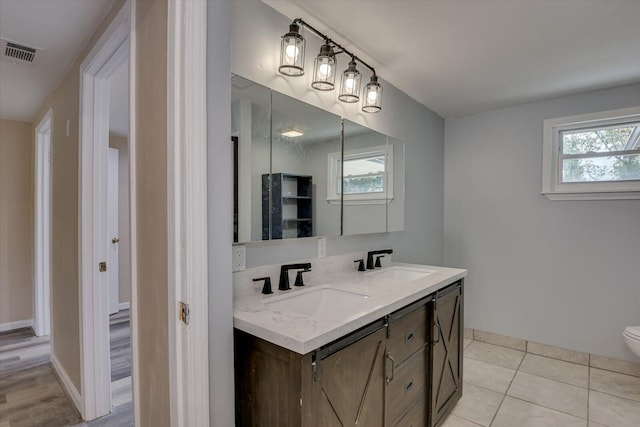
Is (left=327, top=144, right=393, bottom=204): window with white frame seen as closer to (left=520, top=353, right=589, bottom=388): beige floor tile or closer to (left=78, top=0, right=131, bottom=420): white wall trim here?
(left=78, top=0, right=131, bottom=420): white wall trim

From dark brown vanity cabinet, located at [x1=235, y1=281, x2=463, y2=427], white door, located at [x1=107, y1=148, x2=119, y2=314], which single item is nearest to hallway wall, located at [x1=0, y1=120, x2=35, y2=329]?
white door, located at [x1=107, y1=148, x2=119, y2=314]

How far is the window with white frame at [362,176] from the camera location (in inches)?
81.8

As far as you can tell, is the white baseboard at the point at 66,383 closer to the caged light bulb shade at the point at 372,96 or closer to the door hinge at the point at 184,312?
the door hinge at the point at 184,312

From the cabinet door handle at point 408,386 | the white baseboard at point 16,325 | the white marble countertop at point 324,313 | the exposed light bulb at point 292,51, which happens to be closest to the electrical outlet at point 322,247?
the white marble countertop at point 324,313

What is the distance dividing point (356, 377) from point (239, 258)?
28.9 inches

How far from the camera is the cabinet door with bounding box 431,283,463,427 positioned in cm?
185

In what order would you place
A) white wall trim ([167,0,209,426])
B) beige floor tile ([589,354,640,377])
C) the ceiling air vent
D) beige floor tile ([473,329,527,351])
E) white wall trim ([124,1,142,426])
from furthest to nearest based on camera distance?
1. beige floor tile ([473,329,527,351])
2. beige floor tile ([589,354,640,377])
3. the ceiling air vent
4. white wall trim ([124,1,142,426])
5. white wall trim ([167,0,209,426])

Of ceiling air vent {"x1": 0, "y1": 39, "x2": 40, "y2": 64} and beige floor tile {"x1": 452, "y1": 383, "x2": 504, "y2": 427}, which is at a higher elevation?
ceiling air vent {"x1": 0, "y1": 39, "x2": 40, "y2": 64}

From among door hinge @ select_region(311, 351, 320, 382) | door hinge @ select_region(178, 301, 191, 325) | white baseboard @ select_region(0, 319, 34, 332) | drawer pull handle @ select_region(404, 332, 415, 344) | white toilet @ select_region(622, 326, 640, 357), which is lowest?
white baseboard @ select_region(0, 319, 34, 332)

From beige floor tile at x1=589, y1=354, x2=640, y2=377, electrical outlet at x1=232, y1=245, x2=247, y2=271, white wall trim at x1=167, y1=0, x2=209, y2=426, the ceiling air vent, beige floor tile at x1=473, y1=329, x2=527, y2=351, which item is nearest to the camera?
white wall trim at x1=167, y1=0, x2=209, y2=426

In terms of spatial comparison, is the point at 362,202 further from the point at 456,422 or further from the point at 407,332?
the point at 456,422

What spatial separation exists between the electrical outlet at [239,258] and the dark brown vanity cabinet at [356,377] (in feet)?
1.25

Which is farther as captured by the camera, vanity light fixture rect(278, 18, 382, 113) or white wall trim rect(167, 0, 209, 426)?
vanity light fixture rect(278, 18, 382, 113)

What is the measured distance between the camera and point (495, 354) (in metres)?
3.04
